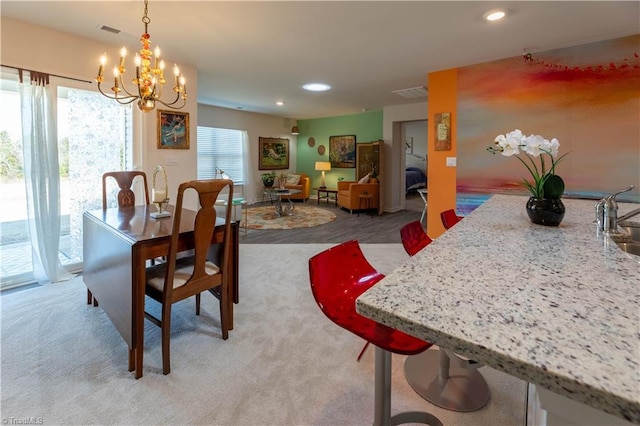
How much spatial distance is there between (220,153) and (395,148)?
14.0 ft

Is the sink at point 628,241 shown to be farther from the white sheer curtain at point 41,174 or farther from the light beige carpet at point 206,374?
the white sheer curtain at point 41,174

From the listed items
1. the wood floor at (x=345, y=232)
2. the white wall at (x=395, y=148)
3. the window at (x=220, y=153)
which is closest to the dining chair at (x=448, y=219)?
the wood floor at (x=345, y=232)

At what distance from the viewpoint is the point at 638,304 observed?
2.29 ft

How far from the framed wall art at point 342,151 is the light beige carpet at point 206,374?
21.0ft

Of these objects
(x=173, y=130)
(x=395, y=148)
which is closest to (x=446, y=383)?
(x=173, y=130)

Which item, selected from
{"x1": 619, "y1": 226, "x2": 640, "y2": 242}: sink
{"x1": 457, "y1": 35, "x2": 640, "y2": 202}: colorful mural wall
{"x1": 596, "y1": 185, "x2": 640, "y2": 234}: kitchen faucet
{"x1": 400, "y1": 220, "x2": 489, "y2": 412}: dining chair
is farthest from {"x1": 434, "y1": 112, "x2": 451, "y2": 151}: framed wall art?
{"x1": 596, "y1": 185, "x2": 640, "y2": 234}: kitchen faucet

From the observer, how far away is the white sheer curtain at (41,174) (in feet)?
9.66

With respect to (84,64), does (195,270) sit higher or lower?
lower

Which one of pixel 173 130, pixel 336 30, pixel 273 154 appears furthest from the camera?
pixel 273 154

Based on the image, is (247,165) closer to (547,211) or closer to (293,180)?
(293,180)

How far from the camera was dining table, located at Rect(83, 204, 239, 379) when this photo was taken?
178 centimetres

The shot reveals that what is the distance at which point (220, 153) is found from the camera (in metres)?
8.03

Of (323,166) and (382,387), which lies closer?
(382,387)

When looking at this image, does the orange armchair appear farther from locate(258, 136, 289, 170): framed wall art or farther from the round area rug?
locate(258, 136, 289, 170): framed wall art
